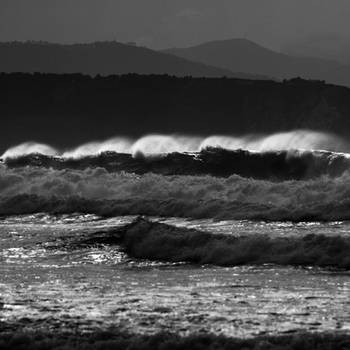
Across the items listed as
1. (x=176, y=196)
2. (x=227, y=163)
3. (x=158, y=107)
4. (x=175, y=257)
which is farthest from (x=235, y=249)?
(x=158, y=107)

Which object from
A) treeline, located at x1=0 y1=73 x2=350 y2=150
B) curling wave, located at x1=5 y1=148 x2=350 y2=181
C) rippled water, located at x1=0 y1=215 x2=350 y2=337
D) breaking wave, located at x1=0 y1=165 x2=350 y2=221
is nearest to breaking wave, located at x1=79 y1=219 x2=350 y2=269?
rippled water, located at x1=0 y1=215 x2=350 y2=337

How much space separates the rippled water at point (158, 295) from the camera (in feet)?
41.4

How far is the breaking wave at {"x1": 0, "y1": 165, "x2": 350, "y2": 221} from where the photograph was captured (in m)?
27.8

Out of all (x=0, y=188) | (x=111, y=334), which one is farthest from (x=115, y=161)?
(x=111, y=334)

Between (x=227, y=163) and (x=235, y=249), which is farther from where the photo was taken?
(x=227, y=163)

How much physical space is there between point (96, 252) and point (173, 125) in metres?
55.5

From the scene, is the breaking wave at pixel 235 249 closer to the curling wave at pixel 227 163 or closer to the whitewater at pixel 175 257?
the whitewater at pixel 175 257

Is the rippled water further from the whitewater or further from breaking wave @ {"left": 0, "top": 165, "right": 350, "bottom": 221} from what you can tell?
breaking wave @ {"left": 0, "top": 165, "right": 350, "bottom": 221}

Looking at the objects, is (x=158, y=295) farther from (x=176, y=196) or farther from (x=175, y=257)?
(x=176, y=196)

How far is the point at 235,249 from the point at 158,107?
2465 inches

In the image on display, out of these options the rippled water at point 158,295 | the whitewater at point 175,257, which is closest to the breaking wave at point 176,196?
the whitewater at point 175,257

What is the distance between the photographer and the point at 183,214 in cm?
3020

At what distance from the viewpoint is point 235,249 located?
19078 millimetres

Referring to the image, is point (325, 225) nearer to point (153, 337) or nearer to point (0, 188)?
point (153, 337)
